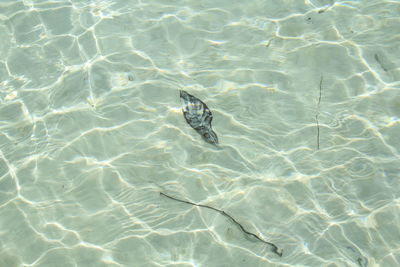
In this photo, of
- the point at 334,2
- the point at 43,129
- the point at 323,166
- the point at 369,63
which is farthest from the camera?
the point at 334,2

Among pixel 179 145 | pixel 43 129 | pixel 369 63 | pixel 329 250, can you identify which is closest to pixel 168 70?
pixel 179 145

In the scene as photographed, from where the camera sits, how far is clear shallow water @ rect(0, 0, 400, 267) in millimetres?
3883

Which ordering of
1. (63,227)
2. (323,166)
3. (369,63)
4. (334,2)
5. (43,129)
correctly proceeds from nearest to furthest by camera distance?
1. (63,227)
2. (323,166)
3. (43,129)
4. (369,63)
5. (334,2)

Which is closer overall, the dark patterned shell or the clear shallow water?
the clear shallow water

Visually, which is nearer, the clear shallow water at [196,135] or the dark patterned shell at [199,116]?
the clear shallow water at [196,135]

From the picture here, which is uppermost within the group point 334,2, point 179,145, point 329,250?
point 334,2

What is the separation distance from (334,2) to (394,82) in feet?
4.90

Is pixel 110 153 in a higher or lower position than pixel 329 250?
higher

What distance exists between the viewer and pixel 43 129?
4.70 metres

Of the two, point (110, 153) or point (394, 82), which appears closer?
point (110, 153)

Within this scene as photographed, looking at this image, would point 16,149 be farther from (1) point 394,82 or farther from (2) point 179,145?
(1) point 394,82

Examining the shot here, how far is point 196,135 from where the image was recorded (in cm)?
457

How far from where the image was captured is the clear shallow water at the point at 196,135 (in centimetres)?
388

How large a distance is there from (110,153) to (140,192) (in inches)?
21.4
